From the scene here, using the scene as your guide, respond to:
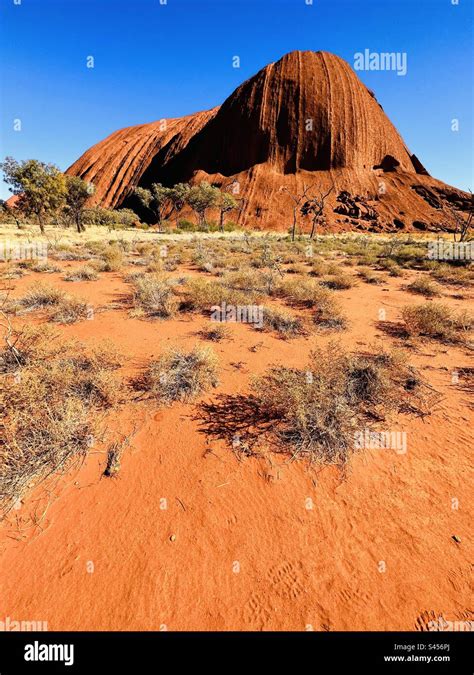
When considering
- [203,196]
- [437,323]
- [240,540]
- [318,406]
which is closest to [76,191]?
[203,196]

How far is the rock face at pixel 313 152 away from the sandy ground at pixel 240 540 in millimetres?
45877

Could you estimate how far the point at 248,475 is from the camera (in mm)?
3250

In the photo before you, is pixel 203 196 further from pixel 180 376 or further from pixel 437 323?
pixel 180 376

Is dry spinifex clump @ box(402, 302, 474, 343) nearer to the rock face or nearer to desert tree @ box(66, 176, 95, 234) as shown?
desert tree @ box(66, 176, 95, 234)

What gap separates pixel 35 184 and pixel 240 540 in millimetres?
33037

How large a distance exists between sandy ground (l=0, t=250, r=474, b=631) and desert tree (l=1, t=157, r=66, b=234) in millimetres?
30449

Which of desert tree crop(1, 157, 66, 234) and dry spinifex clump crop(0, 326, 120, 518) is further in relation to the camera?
desert tree crop(1, 157, 66, 234)

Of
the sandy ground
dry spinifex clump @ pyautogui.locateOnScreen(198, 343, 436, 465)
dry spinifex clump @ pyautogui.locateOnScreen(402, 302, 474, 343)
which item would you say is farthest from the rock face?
the sandy ground

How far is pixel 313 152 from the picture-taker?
165ft

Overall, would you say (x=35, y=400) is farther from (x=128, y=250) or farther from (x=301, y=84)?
(x=301, y=84)

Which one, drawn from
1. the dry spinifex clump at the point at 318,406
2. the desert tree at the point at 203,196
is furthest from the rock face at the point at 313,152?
the dry spinifex clump at the point at 318,406

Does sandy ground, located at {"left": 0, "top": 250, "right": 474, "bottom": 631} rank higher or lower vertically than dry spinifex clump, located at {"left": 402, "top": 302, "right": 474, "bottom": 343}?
lower

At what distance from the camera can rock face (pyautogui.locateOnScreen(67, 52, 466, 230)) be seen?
47156 mm
